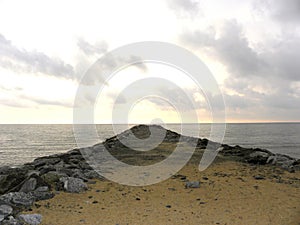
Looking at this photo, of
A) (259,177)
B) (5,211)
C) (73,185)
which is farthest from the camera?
(259,177)

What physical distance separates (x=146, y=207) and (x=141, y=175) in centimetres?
485

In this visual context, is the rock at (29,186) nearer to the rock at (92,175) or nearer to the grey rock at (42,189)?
the grey rock at (42,189)

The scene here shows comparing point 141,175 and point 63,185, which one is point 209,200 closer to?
point 141,175

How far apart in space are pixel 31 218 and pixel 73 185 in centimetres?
358

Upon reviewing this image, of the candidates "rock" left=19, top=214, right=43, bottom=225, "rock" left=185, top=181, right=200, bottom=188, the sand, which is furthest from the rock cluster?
"rock" left=185, top=181, right=200, bottom=188

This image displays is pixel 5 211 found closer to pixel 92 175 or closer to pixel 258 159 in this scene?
pixel 92 175

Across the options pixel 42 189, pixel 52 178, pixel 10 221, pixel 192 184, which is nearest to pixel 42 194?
pixel 42 189

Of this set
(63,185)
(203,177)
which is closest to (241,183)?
(203,177)

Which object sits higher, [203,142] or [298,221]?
[203,142]

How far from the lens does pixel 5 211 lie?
1037cm

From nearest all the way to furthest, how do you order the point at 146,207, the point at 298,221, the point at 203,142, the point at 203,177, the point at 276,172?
the point at 298,221
the point at 146,207
the point at 203,177
the point at 276,172
the point at 203,142

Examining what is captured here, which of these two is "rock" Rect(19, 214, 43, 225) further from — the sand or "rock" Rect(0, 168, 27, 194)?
"rock" Rect(0, 168, 27, 194)

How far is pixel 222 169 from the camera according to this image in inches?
705

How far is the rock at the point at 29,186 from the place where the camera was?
12.9 meters
